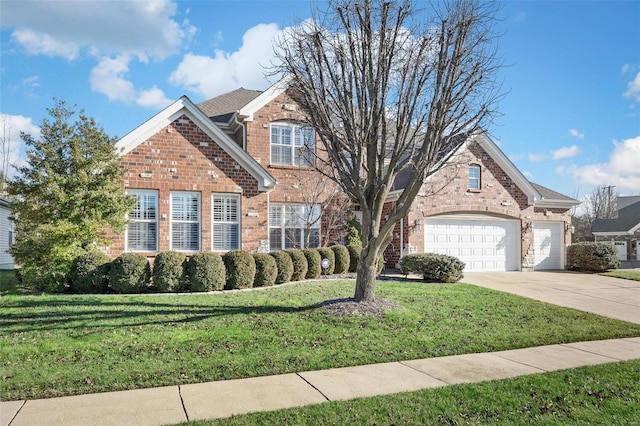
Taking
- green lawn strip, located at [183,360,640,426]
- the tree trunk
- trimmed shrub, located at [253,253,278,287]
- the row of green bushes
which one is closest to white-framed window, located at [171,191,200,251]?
the row of green bushes

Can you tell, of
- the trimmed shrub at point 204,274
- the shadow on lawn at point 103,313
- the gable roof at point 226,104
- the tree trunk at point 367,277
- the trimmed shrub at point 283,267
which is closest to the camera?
the shadow on lawn at point 103,313

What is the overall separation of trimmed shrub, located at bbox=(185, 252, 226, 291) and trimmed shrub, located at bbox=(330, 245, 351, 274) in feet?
16.0

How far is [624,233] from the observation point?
33.1 meters

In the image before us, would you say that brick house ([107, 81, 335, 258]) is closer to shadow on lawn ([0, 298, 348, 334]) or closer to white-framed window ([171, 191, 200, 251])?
white-framed window ([171, 191, 200, 251])

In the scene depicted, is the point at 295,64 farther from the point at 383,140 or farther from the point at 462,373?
the point at 462,373

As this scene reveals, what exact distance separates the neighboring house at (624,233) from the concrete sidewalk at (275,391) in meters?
29.2

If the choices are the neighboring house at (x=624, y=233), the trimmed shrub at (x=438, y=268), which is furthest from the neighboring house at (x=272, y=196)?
the neighboring house at (x=624, y=233)

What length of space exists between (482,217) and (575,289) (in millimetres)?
5510

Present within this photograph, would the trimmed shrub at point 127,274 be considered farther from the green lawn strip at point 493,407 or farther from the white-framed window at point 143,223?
the green lawn strip at point 493,407

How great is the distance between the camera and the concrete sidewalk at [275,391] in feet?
15.9

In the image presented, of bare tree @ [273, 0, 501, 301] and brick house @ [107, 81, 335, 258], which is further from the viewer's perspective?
brick house @ [107, 81, 335, 258]

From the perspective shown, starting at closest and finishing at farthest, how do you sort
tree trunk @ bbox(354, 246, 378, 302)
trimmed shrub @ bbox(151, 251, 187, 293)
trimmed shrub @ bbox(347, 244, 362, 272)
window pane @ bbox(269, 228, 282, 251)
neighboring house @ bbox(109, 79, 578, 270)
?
tree trunk @ bbox(354, 246, 378, 302)
trimmed shrub @ bbox(151, 251, 187, 293)
neighboring house @ bbox(109, 79, 578, 270)
trimmed shrub @ bbox(347, 244, 362, 272)
window pane @ bbox(269, 228, 282, 251)

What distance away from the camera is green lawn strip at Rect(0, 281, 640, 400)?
619 cm

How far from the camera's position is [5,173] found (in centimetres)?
3534
